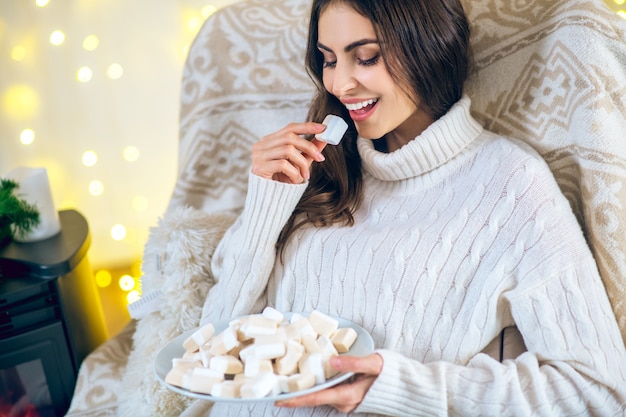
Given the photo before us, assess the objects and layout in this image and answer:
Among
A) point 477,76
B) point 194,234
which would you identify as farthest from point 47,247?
point 477,76

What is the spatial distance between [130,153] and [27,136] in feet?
1.15

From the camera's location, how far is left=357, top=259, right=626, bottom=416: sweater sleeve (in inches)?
37.4

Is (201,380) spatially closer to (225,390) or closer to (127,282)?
(225,390)

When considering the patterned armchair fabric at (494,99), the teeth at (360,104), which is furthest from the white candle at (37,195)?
the teeth at (360,104)

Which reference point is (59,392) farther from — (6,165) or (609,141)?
(609,141)

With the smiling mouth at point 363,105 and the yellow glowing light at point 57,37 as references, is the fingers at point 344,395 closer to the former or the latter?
the smiling mouth at point 363,105

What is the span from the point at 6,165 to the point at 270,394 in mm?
1704

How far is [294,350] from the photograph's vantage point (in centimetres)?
94

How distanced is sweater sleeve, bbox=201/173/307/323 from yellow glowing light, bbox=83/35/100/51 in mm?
1218

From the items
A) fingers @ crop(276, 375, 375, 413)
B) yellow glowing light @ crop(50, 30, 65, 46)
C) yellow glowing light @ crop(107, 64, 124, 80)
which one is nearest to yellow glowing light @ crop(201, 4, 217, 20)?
yellow glowing light @ crop(107, 64, 124, 80)

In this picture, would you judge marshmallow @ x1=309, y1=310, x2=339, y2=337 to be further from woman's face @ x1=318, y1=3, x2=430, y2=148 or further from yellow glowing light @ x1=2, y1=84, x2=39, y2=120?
yellow glowing light @ x1=2, y1=84, x2=39, y2=120

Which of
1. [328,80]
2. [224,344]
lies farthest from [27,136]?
[224,344]

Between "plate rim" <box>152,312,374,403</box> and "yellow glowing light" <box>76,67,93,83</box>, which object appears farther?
"yellow glowing light" <box>76,67,93,83</box>

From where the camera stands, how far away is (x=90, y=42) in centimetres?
214
